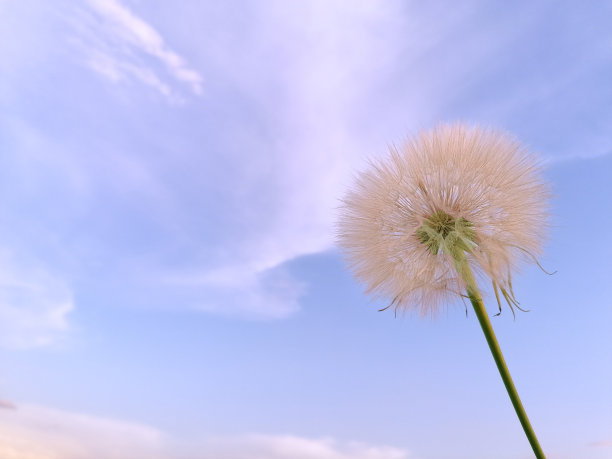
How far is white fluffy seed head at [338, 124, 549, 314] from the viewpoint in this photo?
4.02 meters

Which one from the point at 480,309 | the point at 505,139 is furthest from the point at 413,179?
the point at 480,309

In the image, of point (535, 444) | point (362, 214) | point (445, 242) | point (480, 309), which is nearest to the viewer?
point (535, 444)

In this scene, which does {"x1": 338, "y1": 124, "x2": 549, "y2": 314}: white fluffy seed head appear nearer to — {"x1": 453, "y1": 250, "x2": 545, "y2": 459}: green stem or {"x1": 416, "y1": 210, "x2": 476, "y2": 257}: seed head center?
{"x1": 416, "y1": 210, "x2": 476, "y2": 257}: seed head center

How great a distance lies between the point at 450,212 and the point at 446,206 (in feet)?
0.20

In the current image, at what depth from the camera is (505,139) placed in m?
4.16

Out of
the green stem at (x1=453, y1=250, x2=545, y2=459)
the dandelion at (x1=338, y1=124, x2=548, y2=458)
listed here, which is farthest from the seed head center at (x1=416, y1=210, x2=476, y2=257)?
the green stem at (x1=453, y1=250, x2=545, y2=459)

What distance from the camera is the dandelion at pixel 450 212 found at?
4008 mm

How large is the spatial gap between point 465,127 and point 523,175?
24.2 inches

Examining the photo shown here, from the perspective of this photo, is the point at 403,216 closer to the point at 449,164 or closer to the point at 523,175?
the point at 449,164

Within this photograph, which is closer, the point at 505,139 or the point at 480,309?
the point at 480,309

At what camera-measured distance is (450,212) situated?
4008mm

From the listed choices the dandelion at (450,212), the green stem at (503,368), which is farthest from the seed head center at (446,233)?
the green stem at (503,368)

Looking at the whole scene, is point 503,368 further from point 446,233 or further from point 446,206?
point 446,206

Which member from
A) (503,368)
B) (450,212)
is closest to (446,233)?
(450,212)
